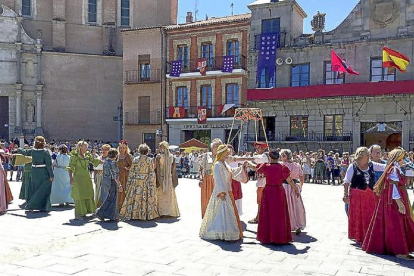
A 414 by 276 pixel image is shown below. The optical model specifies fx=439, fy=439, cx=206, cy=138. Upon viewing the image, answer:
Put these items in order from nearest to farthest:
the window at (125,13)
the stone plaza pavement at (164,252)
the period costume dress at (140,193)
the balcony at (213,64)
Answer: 1. the stone plaza pavement at (164,252)
2. the period costume dress at (140,193)
3. the balcony at (213,64)
4. the window at (125,13)

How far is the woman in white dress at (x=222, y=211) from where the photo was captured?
7.57 meters

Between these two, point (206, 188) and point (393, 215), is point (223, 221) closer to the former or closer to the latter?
point (206, 188)

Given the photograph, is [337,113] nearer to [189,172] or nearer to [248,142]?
[248,142]

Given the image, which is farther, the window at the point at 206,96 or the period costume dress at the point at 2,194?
the window at the point at 206,96

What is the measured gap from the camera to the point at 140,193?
31.7ft

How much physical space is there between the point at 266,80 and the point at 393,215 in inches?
888

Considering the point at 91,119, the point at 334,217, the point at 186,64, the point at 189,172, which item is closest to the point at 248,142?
the point at 189,172

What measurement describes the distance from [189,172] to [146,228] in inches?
632

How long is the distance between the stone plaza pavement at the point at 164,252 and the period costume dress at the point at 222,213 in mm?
179

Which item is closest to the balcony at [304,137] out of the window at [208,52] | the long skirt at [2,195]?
the window at [208,52]

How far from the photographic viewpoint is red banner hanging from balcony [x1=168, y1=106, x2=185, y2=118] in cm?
3180

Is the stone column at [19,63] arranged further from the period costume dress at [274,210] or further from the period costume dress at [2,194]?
the period costume dress at [274,210]

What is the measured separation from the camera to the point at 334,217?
1030 centimetres

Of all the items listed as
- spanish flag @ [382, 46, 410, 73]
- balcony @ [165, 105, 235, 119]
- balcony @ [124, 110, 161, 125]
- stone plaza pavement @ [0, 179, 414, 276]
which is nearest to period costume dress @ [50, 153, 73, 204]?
stone plaza pavement @ [0, 179, 414, 276]
